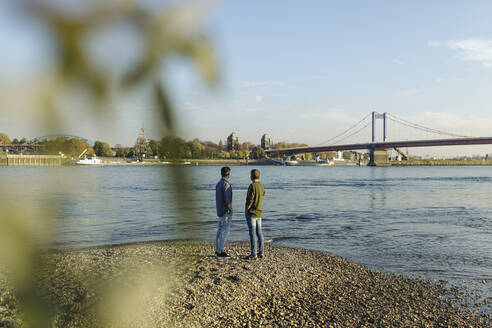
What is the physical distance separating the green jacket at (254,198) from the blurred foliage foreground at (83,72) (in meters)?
6.68

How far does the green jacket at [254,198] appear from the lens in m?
7.29

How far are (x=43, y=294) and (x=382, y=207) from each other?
22675 mm

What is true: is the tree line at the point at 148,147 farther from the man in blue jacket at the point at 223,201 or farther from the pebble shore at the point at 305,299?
the man in blue jacket at the point at 223,201

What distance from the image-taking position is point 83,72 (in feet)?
1.52

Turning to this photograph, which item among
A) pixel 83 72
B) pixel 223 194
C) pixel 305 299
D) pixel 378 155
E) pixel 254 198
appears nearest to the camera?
pixel 83 72

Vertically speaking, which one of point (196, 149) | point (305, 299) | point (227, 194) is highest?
point (196, 149)

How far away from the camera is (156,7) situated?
50 cm

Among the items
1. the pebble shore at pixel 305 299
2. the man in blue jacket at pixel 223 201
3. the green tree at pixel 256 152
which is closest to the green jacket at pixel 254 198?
the man in blue jacket at pixel 223 201

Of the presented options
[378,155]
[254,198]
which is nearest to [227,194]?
[254,198]

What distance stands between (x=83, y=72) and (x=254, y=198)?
6965 mm

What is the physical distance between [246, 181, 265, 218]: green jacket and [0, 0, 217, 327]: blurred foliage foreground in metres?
6.68

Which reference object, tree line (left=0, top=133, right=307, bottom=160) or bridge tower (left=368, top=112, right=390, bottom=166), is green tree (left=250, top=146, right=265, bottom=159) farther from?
bridge tower (left=368, top=112, right=390, bottom=166)

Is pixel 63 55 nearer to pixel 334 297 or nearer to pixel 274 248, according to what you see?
pixel 334 297

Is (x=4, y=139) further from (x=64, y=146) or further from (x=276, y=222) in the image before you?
(x=276, y=222)
